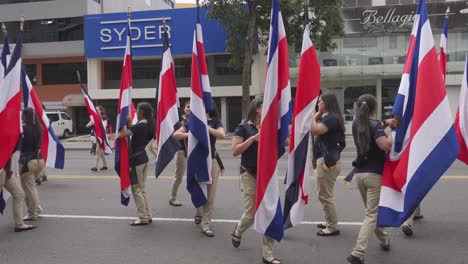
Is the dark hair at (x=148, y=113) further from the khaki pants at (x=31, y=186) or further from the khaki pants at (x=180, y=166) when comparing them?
the khaki pants at (x=31, y=186)

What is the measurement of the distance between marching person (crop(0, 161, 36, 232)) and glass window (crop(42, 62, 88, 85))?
97.7 ft

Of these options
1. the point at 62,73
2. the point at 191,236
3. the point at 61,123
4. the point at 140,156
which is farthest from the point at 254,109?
the point at 62,73

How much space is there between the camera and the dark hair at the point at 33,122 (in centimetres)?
756

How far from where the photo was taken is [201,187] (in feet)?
21.7

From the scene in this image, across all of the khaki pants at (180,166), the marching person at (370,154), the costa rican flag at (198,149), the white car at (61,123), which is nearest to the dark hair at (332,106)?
the marching person at (370,154)

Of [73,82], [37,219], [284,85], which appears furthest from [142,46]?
[284,85]

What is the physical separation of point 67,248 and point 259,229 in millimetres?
2577

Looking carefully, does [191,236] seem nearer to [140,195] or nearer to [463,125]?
[140,195]

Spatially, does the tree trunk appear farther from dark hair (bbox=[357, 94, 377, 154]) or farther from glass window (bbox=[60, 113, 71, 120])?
dark hair (bbox=[357, 94, 377, 154])

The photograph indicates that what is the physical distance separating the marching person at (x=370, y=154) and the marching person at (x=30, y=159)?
4.91 metres

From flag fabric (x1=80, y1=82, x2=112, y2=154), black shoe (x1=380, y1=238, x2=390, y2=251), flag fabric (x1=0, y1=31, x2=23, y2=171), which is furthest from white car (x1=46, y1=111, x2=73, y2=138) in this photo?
black shoe (x1=380, y1=238, x2=390, y2=251)

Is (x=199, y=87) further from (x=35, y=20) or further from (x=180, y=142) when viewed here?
(x=35, y=20)

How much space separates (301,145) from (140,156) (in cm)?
289

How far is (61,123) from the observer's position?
102ft
